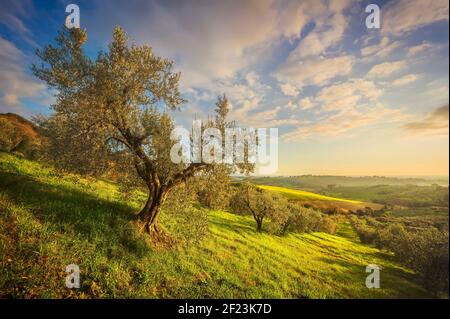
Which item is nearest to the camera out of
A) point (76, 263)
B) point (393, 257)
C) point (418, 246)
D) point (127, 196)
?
point (76, 263)

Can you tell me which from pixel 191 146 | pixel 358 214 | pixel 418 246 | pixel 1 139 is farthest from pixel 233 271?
pixel 358 214

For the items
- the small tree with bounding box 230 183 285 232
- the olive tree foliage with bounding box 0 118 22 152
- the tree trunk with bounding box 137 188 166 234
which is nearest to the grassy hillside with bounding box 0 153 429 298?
the tree trunk with bounding box 137 188 166 234

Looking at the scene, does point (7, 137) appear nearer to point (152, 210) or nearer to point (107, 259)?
point (152, 210)

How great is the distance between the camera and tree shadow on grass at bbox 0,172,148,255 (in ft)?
40.4

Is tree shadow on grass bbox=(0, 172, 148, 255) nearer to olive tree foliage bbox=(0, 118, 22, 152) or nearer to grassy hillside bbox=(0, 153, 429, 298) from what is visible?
grassy hillside bbox=(0, 153, 429, 298)

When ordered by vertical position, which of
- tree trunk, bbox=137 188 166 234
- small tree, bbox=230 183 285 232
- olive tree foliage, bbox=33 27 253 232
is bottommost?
small tree, bbox=230 183 285 232

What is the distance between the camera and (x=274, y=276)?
17078mm

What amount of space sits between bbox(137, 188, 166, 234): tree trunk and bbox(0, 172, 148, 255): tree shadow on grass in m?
1.14

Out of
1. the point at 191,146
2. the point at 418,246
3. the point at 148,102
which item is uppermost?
the point at 148,102

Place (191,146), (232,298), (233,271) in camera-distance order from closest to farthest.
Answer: (232,298)
(191,146)
(233,271)

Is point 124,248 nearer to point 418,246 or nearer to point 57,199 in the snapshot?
point 57,199

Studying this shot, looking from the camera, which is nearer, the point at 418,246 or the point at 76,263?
the point at 76,263

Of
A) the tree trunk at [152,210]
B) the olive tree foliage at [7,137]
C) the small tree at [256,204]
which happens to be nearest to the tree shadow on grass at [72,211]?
the tree trunk at [152,210]

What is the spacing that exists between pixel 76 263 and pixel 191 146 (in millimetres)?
8834
